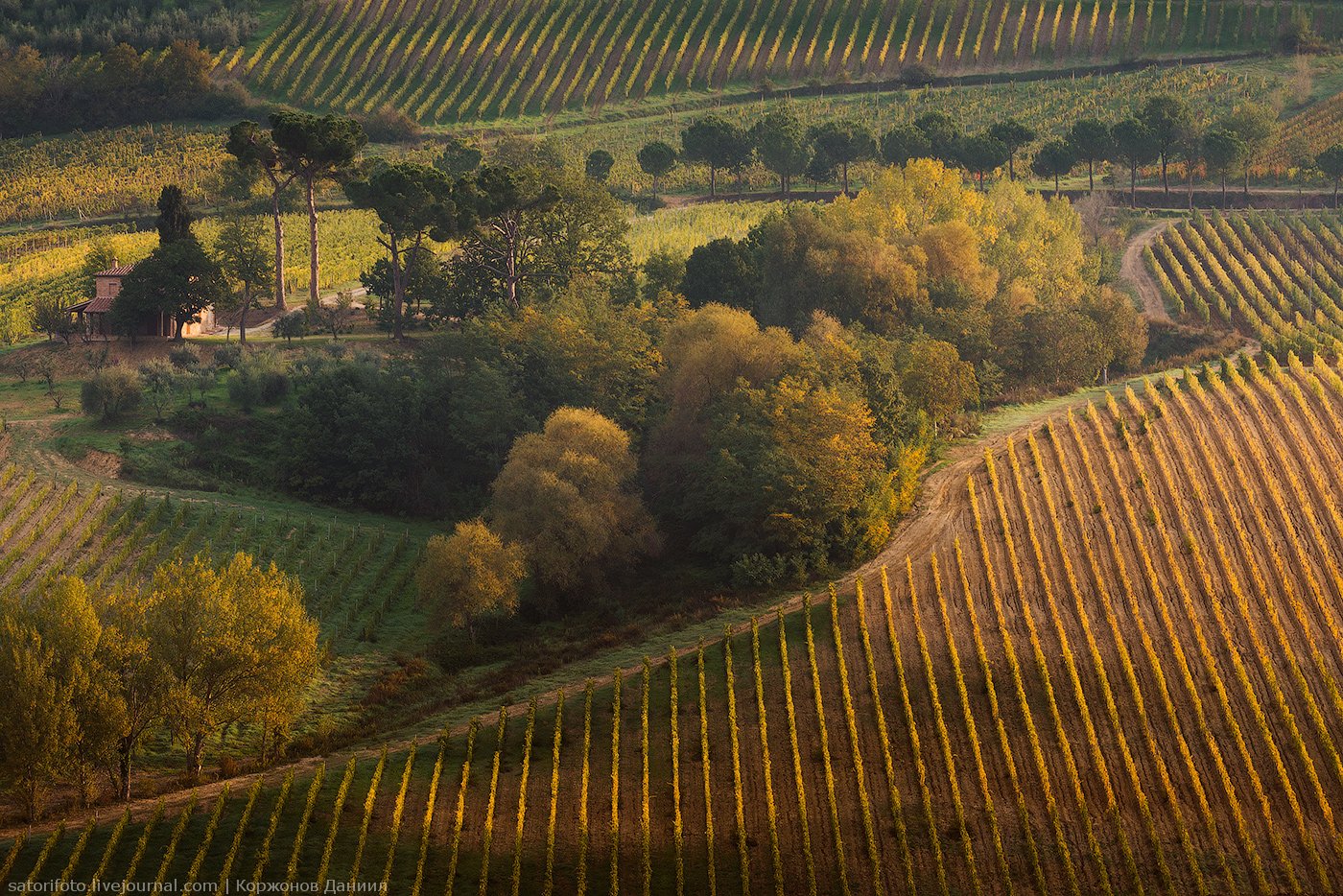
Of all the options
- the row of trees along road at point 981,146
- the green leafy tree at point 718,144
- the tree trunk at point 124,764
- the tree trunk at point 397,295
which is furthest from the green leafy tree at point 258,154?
the tree trunk at point 124,764

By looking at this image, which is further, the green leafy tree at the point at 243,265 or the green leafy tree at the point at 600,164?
→ the green leafy tree at the point at 600,164

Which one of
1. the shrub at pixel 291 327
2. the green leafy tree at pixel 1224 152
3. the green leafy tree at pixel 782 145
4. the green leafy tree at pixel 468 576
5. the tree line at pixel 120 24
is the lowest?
the green leafy tree at pixel 468 576

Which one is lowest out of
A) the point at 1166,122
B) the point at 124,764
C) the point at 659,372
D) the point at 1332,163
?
the point at 124,764

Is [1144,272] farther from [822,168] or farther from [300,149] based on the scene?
[300,149]

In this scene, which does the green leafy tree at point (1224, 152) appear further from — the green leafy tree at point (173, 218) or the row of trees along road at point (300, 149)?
the green leafy tree at point (173, 218)

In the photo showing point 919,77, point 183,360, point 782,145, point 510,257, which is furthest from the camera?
point 919,77

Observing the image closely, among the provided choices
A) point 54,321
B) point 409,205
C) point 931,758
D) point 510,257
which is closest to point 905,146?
point 510,257
